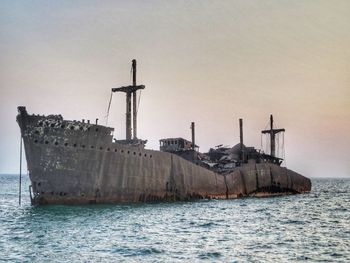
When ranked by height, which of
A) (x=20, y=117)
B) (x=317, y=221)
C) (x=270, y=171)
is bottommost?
(x=317, y=221)

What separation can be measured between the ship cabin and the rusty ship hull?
25.4ft

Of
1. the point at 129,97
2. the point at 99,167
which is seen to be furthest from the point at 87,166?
the point at 129,97

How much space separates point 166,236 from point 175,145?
908 inches

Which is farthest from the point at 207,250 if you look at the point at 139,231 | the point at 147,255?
the point at 139,231

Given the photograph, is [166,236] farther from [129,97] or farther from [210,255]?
[129,97]

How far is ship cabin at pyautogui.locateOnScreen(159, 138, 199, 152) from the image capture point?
39625 millimetres

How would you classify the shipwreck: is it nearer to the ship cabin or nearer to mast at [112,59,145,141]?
→ mast at [112,59,145,141]

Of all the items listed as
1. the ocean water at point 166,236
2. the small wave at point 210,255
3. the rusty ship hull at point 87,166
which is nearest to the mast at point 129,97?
the rusty ship hull at point 87,166

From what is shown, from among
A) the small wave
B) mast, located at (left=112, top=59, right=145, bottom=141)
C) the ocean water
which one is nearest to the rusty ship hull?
the ocean water

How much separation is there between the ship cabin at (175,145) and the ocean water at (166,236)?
1406 cm

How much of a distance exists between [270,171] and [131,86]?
22162 mm

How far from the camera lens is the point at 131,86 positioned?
32188 mm

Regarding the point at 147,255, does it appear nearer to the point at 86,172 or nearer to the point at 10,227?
the point at 10,227

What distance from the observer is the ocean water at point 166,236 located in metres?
13.2
